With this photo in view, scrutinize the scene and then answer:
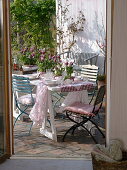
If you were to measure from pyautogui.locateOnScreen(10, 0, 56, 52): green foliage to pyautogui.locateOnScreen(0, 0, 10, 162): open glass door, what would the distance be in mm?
6548

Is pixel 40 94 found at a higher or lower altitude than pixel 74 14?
lower

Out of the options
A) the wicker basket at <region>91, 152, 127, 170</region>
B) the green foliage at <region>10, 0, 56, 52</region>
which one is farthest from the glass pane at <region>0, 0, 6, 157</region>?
the green foliage at <region>10, 0, 56, 52</region>

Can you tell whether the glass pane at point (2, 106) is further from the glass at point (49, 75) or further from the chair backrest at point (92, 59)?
the chair backrest at point (92, 59)

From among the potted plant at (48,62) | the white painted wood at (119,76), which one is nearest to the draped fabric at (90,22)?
the potted plant at (48,62)

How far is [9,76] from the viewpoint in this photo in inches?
192

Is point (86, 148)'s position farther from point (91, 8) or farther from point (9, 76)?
point (91, 8)

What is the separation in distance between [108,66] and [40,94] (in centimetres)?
146

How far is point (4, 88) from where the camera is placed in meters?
4.87

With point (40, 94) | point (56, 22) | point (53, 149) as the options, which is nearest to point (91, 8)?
point (56, 22)

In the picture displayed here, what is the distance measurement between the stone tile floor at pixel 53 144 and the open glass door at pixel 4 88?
0.90 feet

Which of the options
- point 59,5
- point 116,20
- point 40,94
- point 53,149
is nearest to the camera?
point 116,20

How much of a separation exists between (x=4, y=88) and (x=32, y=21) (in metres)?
7.15

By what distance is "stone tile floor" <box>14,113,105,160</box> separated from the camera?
5121 millimetres

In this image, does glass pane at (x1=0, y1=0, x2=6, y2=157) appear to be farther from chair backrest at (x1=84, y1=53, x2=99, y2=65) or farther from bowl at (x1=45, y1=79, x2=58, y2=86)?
chair backrest at (x1=84, y1=53, x2=99, y2=65)
